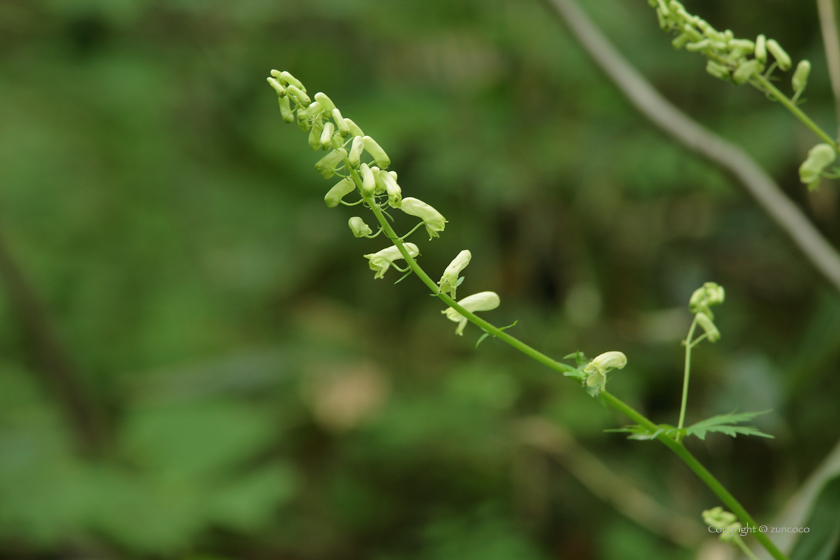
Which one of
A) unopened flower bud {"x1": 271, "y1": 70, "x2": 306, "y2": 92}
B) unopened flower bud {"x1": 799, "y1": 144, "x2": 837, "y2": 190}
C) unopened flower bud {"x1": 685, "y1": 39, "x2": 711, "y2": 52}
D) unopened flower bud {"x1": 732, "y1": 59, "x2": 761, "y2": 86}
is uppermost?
unopened flower bud {"x1": 271, "y1": 70, "x2": 306, "y2": 92}

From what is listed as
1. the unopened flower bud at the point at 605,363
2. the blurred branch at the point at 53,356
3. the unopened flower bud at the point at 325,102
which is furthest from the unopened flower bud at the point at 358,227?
the blurred branch at the point at 53,356

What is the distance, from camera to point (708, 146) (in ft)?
4.17

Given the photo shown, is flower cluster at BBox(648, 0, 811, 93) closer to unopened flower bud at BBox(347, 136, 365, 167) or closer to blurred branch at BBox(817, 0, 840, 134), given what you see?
unopened flower bud at BBox(347, 136, 365, 167)

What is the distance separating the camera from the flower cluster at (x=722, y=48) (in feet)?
2.07

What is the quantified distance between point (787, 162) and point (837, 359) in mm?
826

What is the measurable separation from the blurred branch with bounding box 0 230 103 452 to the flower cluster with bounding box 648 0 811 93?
7.47 feet

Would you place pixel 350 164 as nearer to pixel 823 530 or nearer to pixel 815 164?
pixel 815 164

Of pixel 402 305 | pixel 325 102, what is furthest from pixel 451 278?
pixel 402 305

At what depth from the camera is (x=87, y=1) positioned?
2234 mm

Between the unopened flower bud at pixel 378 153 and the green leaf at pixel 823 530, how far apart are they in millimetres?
623

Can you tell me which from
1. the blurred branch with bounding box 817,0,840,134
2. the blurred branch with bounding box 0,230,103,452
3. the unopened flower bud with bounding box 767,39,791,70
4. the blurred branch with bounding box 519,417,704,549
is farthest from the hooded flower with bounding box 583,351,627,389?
the blurred branch with bounding box 0,230,103,452

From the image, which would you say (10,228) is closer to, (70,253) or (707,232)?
(70,253)

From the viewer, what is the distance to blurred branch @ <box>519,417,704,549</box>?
1.81m

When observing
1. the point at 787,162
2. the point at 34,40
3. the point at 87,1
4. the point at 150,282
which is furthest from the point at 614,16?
the point at 150,282
